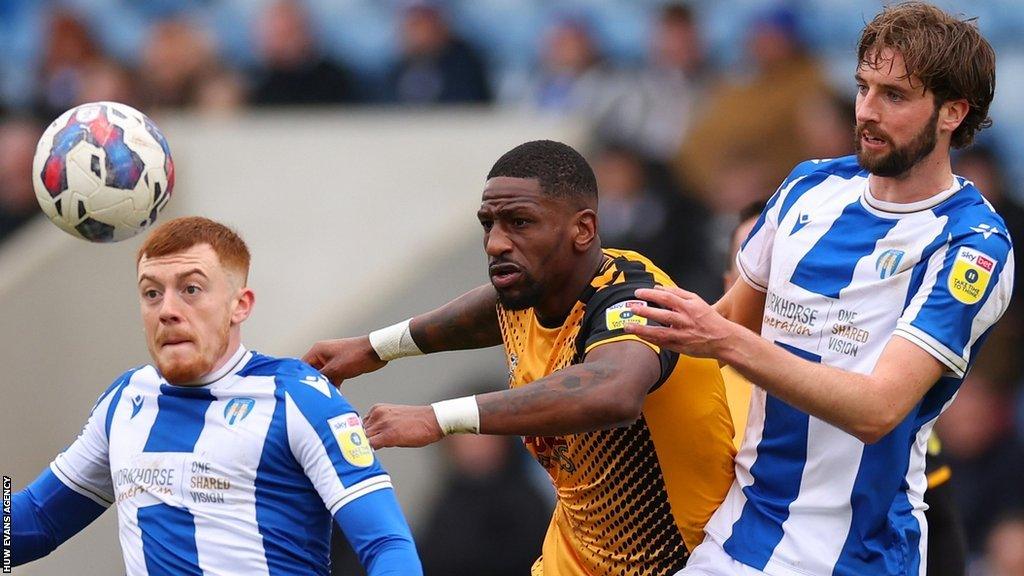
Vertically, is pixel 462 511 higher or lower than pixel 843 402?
lower

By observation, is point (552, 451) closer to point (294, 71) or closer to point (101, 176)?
point (101, 176)

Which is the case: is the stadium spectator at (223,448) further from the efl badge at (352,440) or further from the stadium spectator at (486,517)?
the stadium spectator at (486,517)

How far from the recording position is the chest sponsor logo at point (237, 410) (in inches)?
171

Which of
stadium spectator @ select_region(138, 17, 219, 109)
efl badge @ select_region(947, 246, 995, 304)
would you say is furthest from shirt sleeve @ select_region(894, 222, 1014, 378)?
stadium spectator @ select_region(138, 17, 219, 109)

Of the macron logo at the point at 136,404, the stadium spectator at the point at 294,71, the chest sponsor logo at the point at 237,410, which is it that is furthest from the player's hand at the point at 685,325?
the stadium spectator at the point at 294,71

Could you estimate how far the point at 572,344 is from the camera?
15.7 feet

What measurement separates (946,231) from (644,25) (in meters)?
7.87

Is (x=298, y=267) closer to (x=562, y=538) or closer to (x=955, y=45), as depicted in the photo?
(x=562, y=538)

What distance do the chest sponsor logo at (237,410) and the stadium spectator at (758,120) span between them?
18.8 feet

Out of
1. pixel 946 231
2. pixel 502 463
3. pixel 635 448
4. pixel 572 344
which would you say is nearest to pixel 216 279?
pixel 572 344

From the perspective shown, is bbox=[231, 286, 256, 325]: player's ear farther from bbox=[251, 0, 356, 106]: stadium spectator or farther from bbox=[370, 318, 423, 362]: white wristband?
bbox=[251, 0, 356, 106]: stadium spectator

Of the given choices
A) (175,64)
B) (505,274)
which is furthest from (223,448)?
(175,64)

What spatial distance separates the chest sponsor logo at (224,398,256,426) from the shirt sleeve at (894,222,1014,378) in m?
1.87

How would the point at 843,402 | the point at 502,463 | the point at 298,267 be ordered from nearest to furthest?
the point at 843,402
the point at 502,463
the point at 298,267
